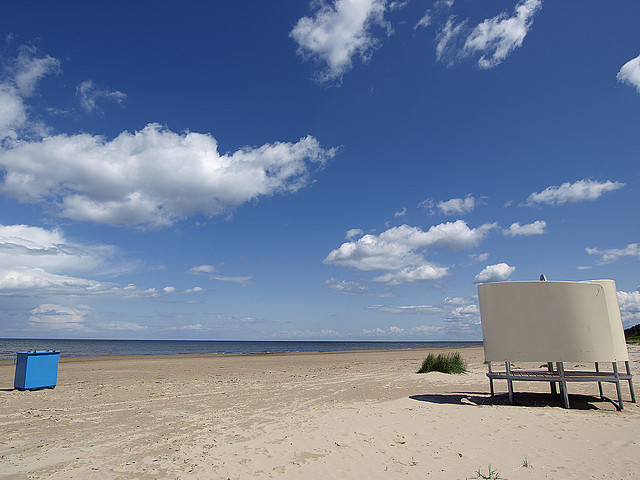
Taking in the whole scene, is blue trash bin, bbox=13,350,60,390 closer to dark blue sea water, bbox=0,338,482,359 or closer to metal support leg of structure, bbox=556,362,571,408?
metal support leg of structure, bbox=556,362,571,408

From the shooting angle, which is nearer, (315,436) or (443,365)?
(315,436)

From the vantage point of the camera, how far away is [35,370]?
1238 centimetres

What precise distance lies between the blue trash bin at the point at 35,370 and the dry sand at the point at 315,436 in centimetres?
45

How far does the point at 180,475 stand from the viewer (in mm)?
5008

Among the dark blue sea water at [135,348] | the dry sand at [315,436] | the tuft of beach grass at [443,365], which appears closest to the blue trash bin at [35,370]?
the dry sand at [315,436]

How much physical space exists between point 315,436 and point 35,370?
10.2 metres

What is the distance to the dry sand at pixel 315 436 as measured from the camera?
5.19 m

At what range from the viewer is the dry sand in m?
5.19

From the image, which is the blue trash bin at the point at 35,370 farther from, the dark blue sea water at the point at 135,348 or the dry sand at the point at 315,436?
the dark blue sea water at the point at 135,348

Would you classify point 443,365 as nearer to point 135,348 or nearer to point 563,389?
point 563,389

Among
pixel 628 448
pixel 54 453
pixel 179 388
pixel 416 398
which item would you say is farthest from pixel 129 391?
pixel 628 448

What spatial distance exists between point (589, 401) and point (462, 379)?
17.0 feet

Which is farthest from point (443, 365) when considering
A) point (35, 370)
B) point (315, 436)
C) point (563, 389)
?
point (35, 370)

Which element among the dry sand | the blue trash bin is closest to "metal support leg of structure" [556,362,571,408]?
the dry sand
